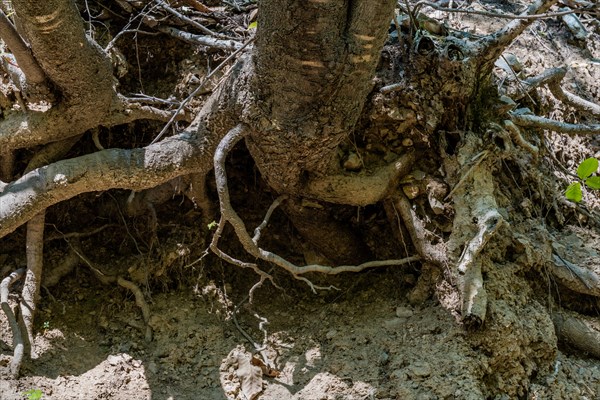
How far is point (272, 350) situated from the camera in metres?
2.49

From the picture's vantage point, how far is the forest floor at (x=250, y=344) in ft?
7.14

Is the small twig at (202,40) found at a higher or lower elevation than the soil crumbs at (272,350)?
higher

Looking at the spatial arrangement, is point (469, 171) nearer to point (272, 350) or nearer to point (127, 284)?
point (272, 350)

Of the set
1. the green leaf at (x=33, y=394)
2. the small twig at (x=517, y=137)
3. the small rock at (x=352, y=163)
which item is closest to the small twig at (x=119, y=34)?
the small rock at (x=352, y=163)

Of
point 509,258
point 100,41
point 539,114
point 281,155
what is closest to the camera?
point 281,155

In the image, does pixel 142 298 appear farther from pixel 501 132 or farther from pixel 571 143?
pixel 571 143

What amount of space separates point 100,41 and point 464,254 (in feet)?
7.20

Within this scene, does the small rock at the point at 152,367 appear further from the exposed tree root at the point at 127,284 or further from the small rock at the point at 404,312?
the small rock at the point at 404,312

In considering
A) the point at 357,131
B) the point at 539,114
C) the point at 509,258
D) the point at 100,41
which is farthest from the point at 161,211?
the point at 539,114

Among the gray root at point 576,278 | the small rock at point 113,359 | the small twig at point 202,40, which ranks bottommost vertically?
the small rock at point 113,359

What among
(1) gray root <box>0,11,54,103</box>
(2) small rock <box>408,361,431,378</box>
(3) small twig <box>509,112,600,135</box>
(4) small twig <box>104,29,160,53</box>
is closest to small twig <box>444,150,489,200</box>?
(3) small twig <box>509,112,600,135</box>

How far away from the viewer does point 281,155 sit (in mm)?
2295

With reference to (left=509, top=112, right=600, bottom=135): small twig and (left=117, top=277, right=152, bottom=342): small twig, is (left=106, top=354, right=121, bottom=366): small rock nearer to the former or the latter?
(left=117, top=277, right=152, bottom=342): small twig

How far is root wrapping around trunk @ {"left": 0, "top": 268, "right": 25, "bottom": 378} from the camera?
220 cm
